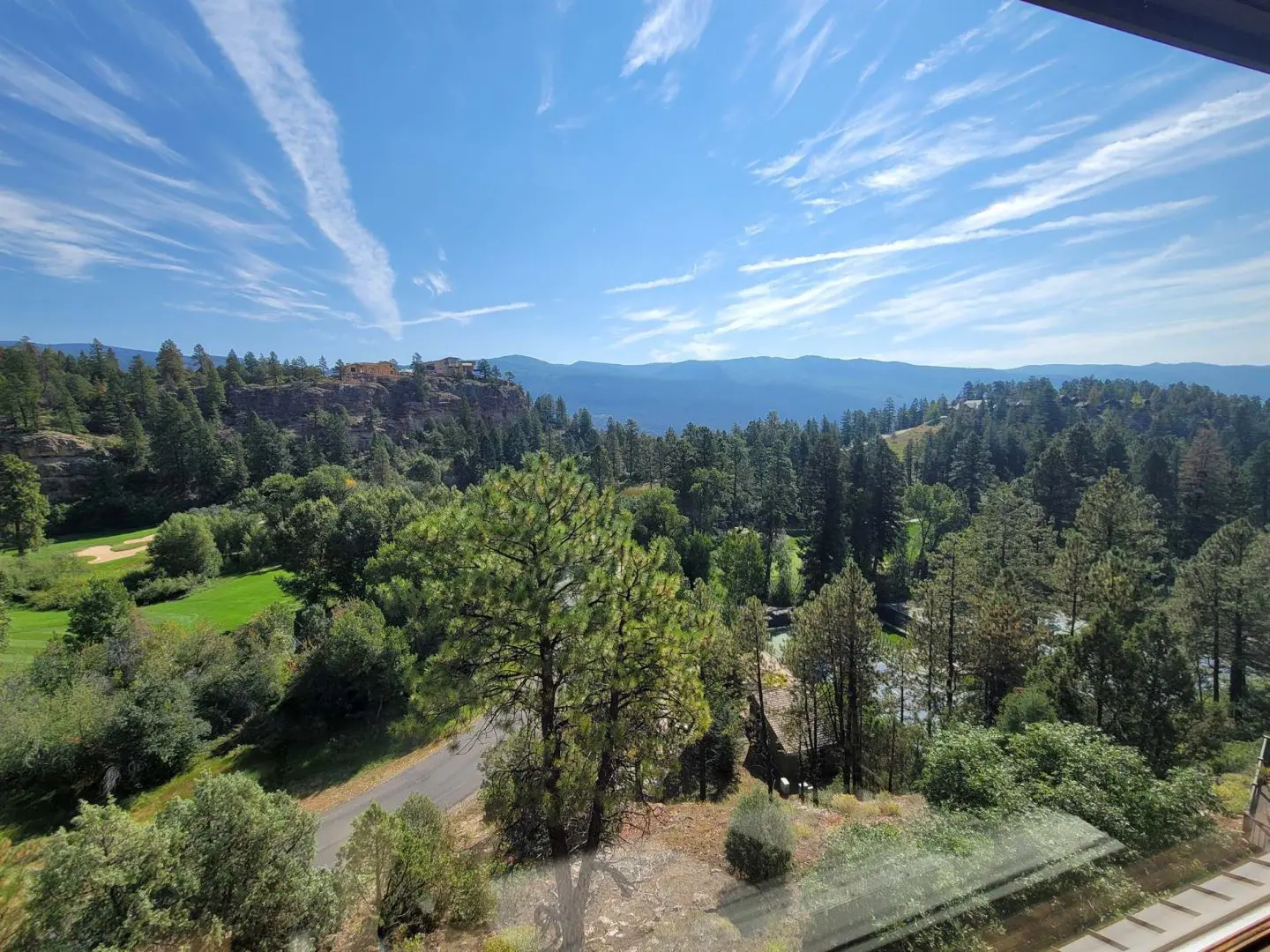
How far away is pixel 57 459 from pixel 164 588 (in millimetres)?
23192

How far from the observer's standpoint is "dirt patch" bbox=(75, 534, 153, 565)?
91.7 ft

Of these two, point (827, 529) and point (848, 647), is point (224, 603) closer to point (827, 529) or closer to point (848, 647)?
point (848, 647)

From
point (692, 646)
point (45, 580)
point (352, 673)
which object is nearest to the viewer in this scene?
point (692, 646)

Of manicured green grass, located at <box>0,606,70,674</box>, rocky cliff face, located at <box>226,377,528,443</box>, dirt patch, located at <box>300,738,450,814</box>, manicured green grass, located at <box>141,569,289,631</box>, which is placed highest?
rocky cliff face, located at <box>226,377,528,443</box>

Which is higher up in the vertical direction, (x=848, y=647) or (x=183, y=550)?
(x=848, y=647)

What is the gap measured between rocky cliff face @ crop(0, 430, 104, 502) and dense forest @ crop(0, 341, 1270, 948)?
116 inches

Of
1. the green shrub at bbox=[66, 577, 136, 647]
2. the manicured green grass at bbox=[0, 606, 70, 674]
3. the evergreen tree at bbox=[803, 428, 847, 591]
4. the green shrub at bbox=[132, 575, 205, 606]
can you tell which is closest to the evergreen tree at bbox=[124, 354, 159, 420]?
the green shrub at bbox=[132, 575, 205, 606]

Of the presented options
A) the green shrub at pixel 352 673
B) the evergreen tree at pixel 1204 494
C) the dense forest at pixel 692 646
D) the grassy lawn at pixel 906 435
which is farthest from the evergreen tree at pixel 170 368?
the grassy lawn at pixel 906 435

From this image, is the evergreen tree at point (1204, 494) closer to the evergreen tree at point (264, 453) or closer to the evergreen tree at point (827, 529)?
the evergreen tree at point (827, 529)

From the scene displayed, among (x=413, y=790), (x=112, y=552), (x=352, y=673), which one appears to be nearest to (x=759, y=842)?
(x=413, y=790)

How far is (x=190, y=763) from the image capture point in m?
12.0

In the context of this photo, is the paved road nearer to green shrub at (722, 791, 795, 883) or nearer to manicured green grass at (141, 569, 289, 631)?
green shrub at (722, 791, 795, 883)

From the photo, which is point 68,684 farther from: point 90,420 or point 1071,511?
point 90,420

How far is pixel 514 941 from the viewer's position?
4289 millimetres
